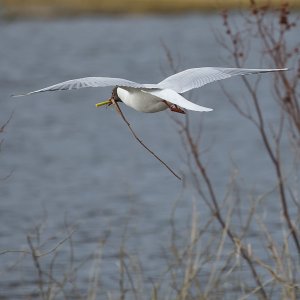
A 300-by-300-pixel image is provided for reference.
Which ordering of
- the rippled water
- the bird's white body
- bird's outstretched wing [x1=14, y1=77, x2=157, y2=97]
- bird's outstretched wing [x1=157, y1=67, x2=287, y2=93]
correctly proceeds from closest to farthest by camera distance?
Answer: 1. the bird's white body
2. bird's outstretched wing [x1=14, y1=77, x2=157, y2=97]
3. bird's outstretched wing [x1=157, y1=67, x2=287, y2=93]
4. the rippled water

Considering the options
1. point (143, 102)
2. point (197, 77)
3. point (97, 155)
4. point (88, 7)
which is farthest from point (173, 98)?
point (88, 7)

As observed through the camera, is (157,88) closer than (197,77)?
Yes

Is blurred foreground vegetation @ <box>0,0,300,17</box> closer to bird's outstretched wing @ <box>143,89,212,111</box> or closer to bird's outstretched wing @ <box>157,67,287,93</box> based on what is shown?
bird's outstretched wing @ <box>157,67,287,93</box>

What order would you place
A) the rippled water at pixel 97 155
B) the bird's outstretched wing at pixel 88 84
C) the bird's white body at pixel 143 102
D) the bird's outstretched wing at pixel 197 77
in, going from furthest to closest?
the rippled water at pixel 97 155
the bird's outstretched wing at pixel 197 77
the bird's outstretched wing at pixel 88 84
the bird's white body at pixel 143 102

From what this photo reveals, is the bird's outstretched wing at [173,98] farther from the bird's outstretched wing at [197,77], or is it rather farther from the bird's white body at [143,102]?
the bird's outstretched wing at [197,77]

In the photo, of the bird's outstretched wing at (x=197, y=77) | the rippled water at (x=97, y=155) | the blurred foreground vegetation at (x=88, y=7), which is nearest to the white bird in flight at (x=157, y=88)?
the bird's outstretched wing at (x=197, y=77)

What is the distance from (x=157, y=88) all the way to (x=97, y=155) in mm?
11934

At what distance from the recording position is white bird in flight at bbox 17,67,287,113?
4.05 m

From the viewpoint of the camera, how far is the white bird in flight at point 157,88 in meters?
4.05

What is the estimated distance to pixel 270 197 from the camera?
12195mm

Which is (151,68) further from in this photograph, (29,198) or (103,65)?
(29,198)

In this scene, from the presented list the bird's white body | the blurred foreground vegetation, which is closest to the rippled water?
the bird's white body

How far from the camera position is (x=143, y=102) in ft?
13.5

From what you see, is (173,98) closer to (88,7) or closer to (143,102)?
(143,102)
